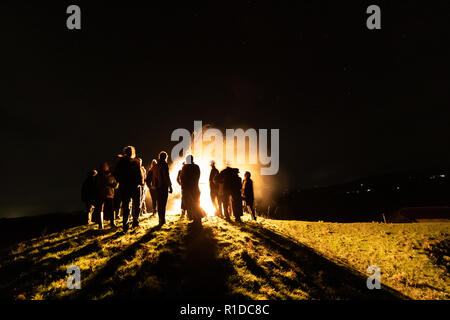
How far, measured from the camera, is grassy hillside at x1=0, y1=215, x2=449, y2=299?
17.0 feet

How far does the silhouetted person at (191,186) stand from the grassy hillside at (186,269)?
87 cm

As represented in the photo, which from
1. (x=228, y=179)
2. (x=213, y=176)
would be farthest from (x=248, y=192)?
(x=213, y=176)

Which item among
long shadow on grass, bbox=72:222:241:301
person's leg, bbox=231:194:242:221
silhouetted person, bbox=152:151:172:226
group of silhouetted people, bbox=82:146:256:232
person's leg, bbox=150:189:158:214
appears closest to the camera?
long shadow on grass, bbox=72:222:241:301

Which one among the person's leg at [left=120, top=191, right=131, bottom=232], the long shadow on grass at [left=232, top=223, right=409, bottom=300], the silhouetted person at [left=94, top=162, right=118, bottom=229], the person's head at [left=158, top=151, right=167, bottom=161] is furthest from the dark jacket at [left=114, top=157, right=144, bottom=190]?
the long shadow on grass at [left=232, top=223, right=409, bottom=300]

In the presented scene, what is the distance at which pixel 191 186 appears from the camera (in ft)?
33.9

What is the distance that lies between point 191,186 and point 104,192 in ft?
12.8

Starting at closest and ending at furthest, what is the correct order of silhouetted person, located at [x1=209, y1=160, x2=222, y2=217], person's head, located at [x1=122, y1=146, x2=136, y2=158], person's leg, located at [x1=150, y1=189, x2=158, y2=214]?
person's head, located at [x1=122, y1=146, x2=136, y2=158] < person's leg, located at [x1=150, y1=189, x2=158, y2=214] < silhouetted person, located at [x1=209, y1=160, x2=222, y2=217]

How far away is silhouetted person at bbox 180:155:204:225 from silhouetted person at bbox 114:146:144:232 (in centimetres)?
211

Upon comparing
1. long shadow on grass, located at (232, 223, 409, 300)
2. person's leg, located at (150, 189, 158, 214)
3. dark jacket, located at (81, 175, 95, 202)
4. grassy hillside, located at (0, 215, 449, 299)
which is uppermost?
dark jacket, located at (81, 175, 95, 202)

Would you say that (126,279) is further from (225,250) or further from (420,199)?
(420,199)

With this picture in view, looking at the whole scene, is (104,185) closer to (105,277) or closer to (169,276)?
(105,277)

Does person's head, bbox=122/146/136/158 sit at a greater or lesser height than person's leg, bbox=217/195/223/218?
greater

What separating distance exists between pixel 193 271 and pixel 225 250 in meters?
1.67

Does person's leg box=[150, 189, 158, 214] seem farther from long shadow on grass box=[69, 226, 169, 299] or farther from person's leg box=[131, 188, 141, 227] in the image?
long shadow on grass box=[69, 226, 169, 299]
